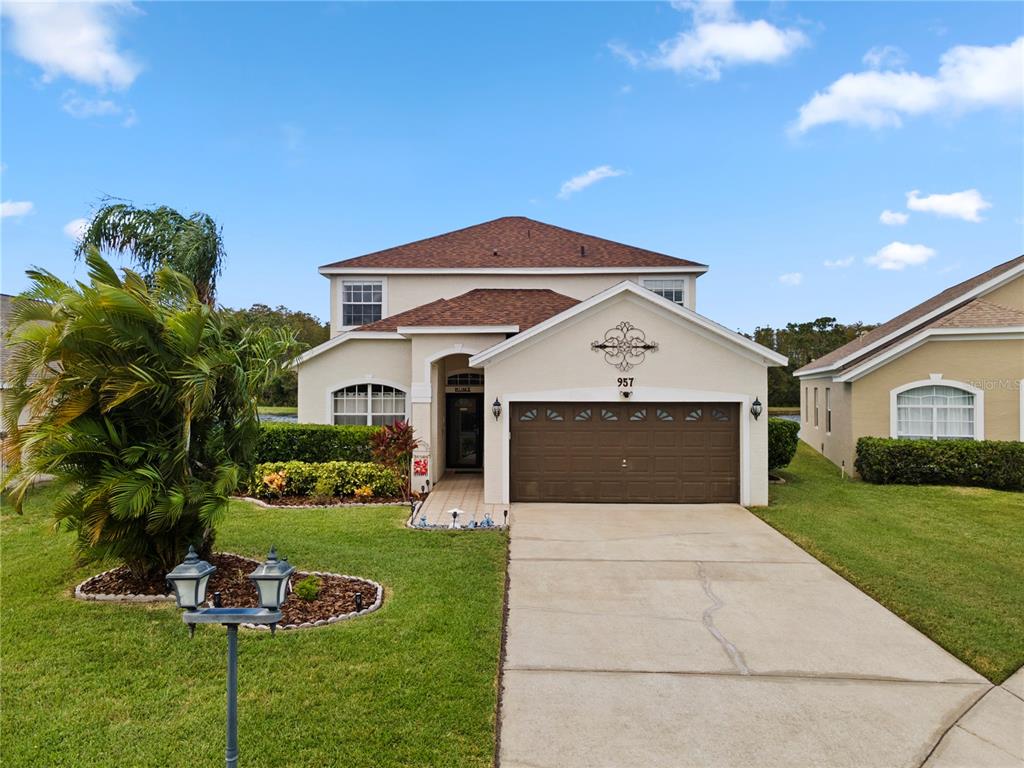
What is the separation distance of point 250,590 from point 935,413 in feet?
56.6

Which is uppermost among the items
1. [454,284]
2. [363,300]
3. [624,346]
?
[454,284]

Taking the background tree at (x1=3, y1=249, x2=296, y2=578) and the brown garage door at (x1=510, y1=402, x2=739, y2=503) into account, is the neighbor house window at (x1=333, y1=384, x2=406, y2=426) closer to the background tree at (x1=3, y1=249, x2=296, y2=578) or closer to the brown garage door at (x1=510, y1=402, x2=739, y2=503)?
the brown garage door at (x1=510, y1=402, x2=739, y2=503)

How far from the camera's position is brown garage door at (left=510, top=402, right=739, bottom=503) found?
12.6m

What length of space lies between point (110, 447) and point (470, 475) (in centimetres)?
1059

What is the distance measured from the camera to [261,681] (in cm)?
474

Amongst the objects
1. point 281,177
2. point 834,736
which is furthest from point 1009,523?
point 281,177

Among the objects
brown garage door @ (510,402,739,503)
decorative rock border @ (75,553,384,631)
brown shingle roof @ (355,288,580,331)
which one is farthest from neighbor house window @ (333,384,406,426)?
decorative rock border @ (75,553,384,631)

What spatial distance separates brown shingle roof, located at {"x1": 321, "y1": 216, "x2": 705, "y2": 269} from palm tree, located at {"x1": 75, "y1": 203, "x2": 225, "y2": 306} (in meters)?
4.32

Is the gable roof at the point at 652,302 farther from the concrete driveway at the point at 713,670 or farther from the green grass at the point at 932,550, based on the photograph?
the concrete driveway at the point at 713,670

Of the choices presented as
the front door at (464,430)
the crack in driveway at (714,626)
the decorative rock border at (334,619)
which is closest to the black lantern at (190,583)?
the decorative rock border at (334,619)

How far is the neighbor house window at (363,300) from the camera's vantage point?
18.8 m

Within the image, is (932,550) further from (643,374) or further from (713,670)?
(713,670)

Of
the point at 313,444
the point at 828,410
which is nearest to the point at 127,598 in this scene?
the point at 313,444

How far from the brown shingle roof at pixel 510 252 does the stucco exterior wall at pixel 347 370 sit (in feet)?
13.0
